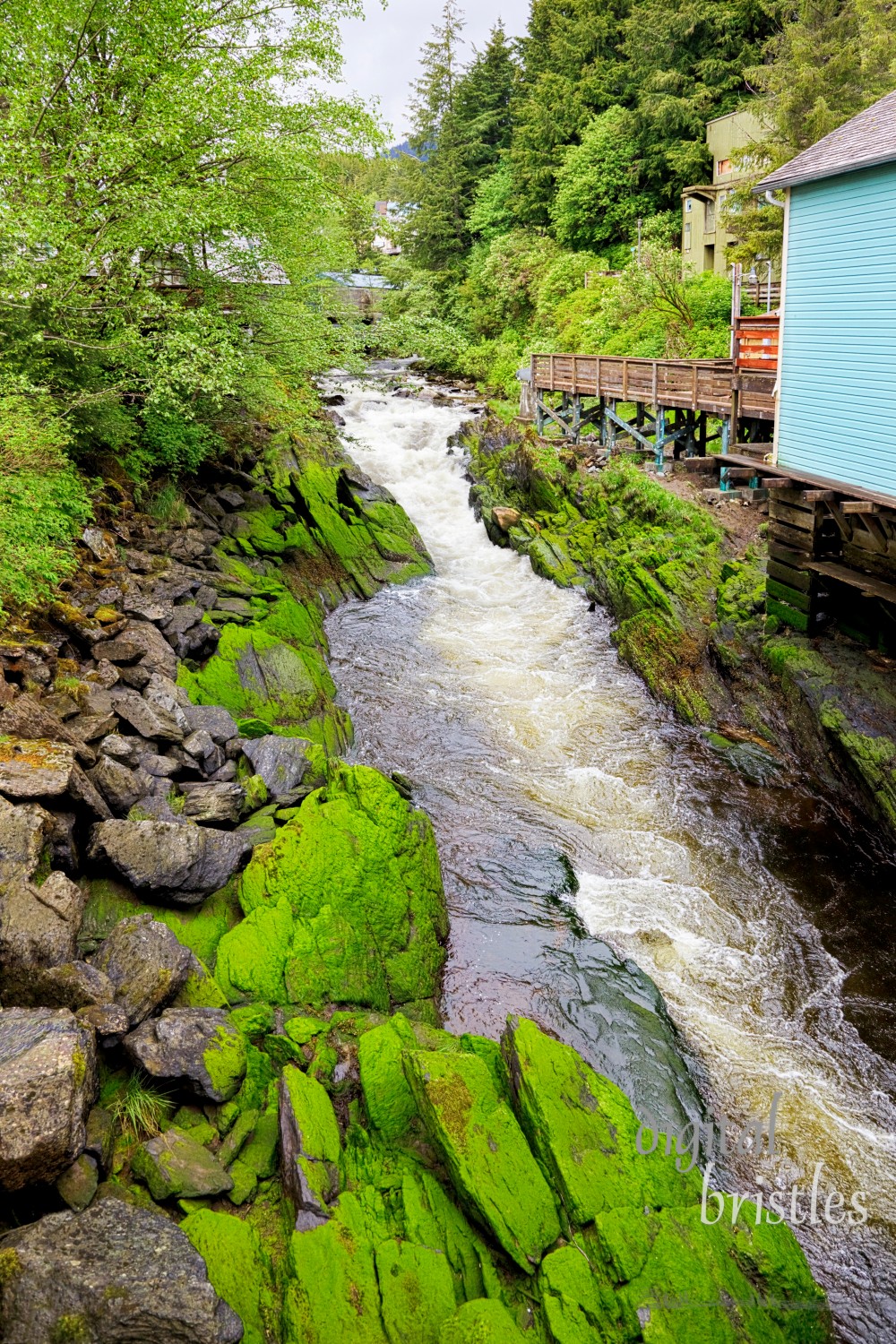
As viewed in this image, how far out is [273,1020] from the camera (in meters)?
7.04

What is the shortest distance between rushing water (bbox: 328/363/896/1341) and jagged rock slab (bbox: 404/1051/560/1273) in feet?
6.77

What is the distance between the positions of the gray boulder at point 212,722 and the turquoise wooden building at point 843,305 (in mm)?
9819

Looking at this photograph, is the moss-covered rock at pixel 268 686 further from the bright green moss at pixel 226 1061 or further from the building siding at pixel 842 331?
the building siding at pixel 842 331

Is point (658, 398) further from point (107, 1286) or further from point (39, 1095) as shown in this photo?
point (107, 1286)

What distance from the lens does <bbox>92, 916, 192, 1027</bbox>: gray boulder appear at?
6.29 metres

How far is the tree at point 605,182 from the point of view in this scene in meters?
39.4

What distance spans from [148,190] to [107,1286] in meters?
14.1

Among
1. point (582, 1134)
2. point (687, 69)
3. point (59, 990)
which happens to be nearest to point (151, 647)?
point (59, 990)

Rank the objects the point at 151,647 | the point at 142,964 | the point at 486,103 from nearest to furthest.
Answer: the point at 142,964 → the point at 151,647 → the point at 486,103

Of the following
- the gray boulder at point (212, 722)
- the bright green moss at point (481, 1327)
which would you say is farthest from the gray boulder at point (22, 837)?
the bright green moss at point (481, 1327)

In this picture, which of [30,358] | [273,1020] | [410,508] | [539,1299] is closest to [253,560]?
[30,358]

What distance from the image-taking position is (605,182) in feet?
129

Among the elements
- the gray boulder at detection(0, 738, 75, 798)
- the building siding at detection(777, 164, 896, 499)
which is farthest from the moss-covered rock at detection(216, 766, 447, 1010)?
the building siding at detection(777, 164, 896, 499)

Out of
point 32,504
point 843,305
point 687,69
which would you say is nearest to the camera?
point 32,504
